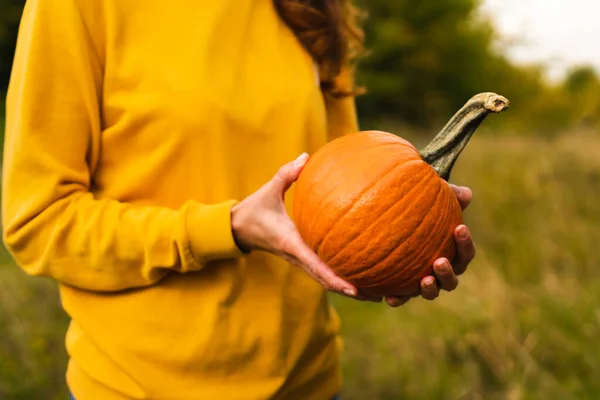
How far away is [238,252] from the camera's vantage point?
4.40ft

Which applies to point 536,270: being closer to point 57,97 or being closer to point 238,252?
point 238,252

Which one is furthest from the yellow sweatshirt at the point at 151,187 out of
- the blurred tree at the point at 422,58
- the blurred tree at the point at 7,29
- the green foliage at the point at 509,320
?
the blurred tree at the point at 422,58

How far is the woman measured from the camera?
127cm

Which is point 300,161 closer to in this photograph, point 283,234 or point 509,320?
point 283,234

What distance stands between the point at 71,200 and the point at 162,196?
7.4 inches

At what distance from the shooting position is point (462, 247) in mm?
1334

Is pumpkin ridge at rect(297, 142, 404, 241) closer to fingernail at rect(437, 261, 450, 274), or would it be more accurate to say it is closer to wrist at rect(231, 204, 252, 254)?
wrist at rect(231, 204, 252, 254)

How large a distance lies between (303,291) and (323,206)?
295 millimetres

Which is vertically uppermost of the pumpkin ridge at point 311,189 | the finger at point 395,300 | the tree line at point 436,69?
the pumpkin ridge at point 311,189

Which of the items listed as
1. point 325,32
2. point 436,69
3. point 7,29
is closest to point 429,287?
point 325,32

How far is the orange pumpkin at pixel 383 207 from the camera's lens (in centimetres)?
128

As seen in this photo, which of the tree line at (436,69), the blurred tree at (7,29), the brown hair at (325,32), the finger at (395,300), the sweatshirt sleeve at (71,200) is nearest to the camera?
the sweatshirt sleeve at (71,200)

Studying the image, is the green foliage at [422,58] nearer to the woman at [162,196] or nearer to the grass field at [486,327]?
the grass field at [486,327]

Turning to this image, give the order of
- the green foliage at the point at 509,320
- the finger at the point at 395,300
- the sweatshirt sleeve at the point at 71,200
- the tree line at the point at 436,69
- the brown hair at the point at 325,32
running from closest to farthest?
1. the sweatshirt sleeve at the point at 71,200
2. the finger at the point at 395,300
3. the brown hair at the point at 325,32
4. the green foliage at the point at 509,320
5. the tree line at the point at 436,69
